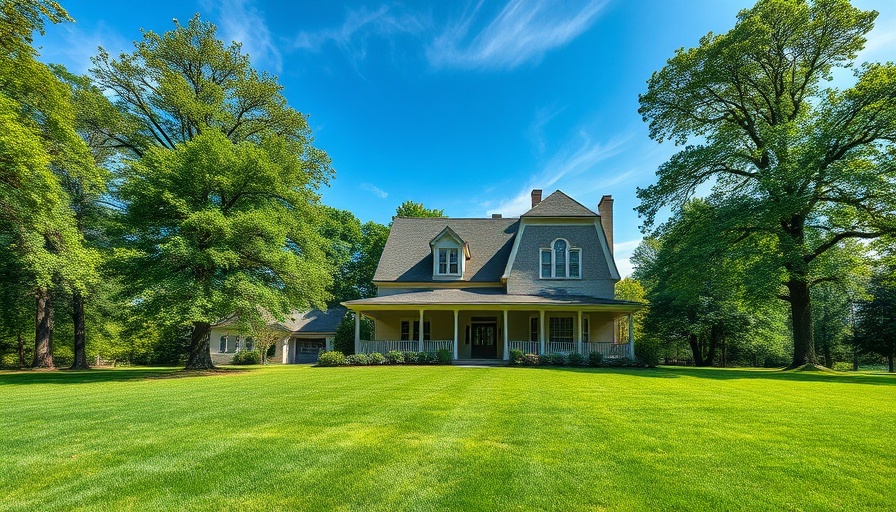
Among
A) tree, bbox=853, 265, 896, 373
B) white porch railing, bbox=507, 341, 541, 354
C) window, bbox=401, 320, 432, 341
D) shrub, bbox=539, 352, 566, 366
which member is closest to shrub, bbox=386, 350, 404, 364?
window, bbox=401, 320, 432, 341

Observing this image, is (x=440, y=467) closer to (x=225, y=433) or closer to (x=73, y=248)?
(x=225, y=433)

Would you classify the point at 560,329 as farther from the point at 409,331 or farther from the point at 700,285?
the point at 409,331

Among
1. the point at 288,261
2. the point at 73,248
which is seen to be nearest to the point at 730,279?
the point at 288,261

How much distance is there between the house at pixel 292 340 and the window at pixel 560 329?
17643 mm

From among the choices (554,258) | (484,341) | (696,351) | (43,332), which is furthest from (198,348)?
(696,351)

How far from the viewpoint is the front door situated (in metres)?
23.6

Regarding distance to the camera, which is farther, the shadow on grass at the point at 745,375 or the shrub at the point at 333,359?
the shrub at the point at 333,359

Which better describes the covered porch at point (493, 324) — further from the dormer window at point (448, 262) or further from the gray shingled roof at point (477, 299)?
the dormer window at point (448, 262)

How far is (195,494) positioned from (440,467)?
225 cm

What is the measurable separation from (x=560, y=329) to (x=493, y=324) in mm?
3725

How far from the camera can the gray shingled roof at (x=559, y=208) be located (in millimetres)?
23672

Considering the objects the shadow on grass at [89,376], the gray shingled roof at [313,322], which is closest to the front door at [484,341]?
the shadow on grass at [89,376]

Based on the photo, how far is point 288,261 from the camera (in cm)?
1856

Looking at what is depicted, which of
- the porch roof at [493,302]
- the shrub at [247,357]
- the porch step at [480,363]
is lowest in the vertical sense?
the shrub at [247,357]
